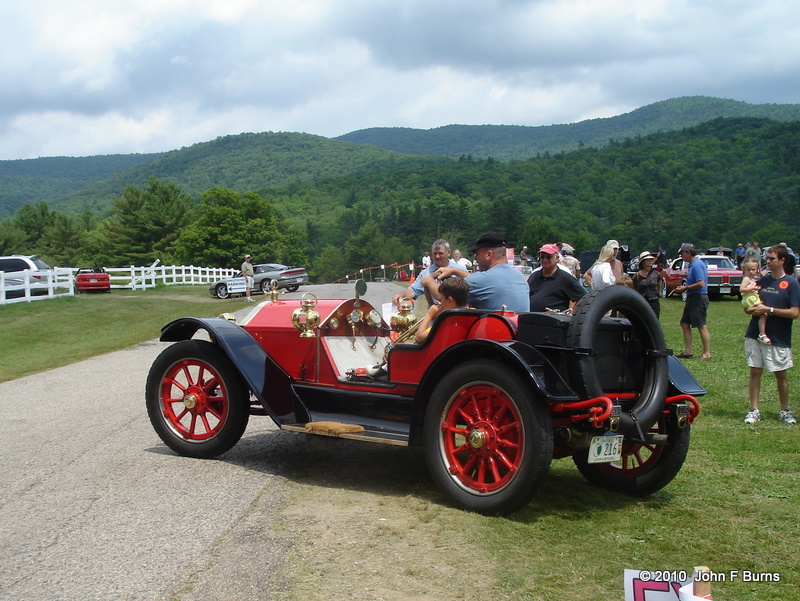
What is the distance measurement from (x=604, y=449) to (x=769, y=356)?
399 cm

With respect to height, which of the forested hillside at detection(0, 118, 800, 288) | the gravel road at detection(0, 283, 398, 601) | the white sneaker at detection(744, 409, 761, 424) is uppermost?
the forested hillside at detection(0, 118, 800, 288)

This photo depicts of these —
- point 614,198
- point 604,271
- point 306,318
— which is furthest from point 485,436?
point 614,198

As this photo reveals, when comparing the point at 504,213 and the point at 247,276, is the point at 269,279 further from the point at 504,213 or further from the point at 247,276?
the point at 504,213

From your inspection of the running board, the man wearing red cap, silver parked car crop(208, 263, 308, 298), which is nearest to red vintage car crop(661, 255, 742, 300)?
silver parked car crop(208, 263, 308, 298)

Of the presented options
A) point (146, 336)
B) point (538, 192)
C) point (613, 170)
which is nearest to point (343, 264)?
point (538, 192)

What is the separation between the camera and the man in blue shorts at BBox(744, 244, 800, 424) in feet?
25.9

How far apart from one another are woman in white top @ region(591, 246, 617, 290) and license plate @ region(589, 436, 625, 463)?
595cm

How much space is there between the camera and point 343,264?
394 ft

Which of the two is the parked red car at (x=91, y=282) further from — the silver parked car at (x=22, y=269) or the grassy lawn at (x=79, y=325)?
the silver parked car at (x=22, y=269)

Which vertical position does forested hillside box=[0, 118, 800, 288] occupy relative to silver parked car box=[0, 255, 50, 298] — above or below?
above

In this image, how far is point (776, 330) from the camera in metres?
7.97

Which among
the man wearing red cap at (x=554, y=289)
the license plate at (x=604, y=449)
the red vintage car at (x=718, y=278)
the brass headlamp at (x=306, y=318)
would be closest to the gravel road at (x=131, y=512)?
the brass headlamp at (x=306, y=318)

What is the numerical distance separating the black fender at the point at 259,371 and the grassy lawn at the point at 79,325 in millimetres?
7274

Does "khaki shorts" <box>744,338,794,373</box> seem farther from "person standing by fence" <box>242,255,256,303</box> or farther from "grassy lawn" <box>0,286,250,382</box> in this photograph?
"person standing by fence" <box>242,255,256,303</box>
